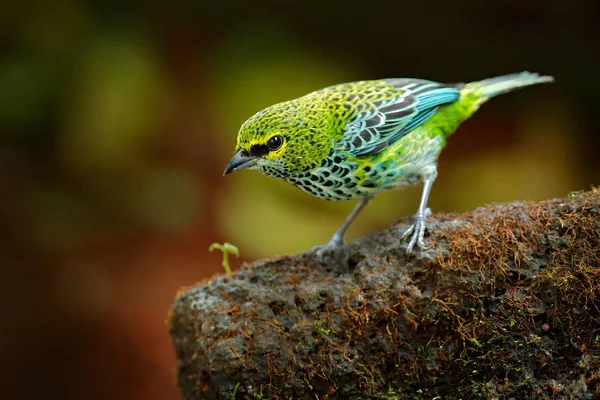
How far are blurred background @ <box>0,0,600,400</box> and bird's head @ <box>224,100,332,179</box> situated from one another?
353cm

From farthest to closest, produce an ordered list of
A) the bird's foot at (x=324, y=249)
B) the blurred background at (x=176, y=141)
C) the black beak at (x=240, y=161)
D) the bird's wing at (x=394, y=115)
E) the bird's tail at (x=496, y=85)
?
the blurred background at (x=176, y=141)
the bird's tail at (x=496, y=85)
the bird's foot at (x=324, y=249)
the bird's wing at (x=394, y=115)
the black beak at (x=240, y=161)

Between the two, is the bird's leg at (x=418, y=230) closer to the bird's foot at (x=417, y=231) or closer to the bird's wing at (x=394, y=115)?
the bird's foot at (x=417, y=231)

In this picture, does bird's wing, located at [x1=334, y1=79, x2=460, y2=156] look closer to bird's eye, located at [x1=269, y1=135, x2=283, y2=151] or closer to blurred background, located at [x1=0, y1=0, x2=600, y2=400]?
bird's eye, located at [x1=269, y1=135, x2=283, y2=151]

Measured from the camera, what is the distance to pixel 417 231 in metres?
3.51

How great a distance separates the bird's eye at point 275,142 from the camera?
11.5ft

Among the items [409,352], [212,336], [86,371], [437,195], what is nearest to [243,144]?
[212,336]

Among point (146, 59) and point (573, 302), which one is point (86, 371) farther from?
point (573, 302)

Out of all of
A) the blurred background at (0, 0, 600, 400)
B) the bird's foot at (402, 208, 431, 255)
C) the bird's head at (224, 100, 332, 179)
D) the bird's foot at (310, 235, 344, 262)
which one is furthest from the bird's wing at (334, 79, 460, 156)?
the blurred background at (0, 0, 600, 400)

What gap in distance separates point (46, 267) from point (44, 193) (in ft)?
3.17

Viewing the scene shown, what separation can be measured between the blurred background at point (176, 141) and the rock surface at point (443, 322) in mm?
3595

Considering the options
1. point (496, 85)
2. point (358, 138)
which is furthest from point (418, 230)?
point (496, 85)

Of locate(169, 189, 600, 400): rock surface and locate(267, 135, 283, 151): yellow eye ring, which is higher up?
locate(267, 135, 283, 151): yellow eye ring

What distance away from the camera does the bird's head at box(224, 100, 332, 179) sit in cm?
348

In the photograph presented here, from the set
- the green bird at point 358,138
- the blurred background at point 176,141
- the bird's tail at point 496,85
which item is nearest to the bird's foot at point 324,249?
the green bird at point 358,138
